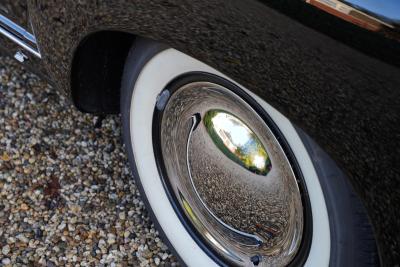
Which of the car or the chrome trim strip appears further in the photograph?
the chrome trim strip

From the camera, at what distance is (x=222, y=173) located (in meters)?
1.78

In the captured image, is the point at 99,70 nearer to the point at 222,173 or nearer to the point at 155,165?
the point at 155,165

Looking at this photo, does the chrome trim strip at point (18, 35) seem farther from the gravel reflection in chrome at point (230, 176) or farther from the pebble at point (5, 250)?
the pebble at point (5, 250)

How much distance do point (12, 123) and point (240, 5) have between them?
171cm

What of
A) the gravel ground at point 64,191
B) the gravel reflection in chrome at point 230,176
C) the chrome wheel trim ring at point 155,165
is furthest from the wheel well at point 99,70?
the gravel ground at point 64,191

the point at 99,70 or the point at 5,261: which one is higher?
the point at 99,70

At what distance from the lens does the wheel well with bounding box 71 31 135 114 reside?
177cm

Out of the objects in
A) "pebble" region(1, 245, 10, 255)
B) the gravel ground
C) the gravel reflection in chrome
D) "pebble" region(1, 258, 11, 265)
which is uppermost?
the gravel reflection in chrome

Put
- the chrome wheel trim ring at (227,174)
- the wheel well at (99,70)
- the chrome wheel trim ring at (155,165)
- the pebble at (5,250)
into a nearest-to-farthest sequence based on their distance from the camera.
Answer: the chrome wheel trim ring at (155,165), the chrome wheel trim ring at (227,174), the wheel well at (99,70), the pebble at (5,250)

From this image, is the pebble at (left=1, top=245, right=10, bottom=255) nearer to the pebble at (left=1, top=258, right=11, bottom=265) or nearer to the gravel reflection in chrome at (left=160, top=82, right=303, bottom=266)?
the pebble at (left=1, top=258, right=11, bottom=265)

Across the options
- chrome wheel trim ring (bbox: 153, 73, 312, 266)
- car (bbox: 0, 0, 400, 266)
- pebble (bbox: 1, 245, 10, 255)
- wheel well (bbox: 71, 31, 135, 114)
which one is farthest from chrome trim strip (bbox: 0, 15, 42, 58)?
pebble (bbox: 1, 245, 10, 255)

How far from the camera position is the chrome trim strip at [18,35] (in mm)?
2017

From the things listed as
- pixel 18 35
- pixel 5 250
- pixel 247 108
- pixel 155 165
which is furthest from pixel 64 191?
pixel 247 108

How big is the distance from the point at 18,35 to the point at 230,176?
38.8 inches
